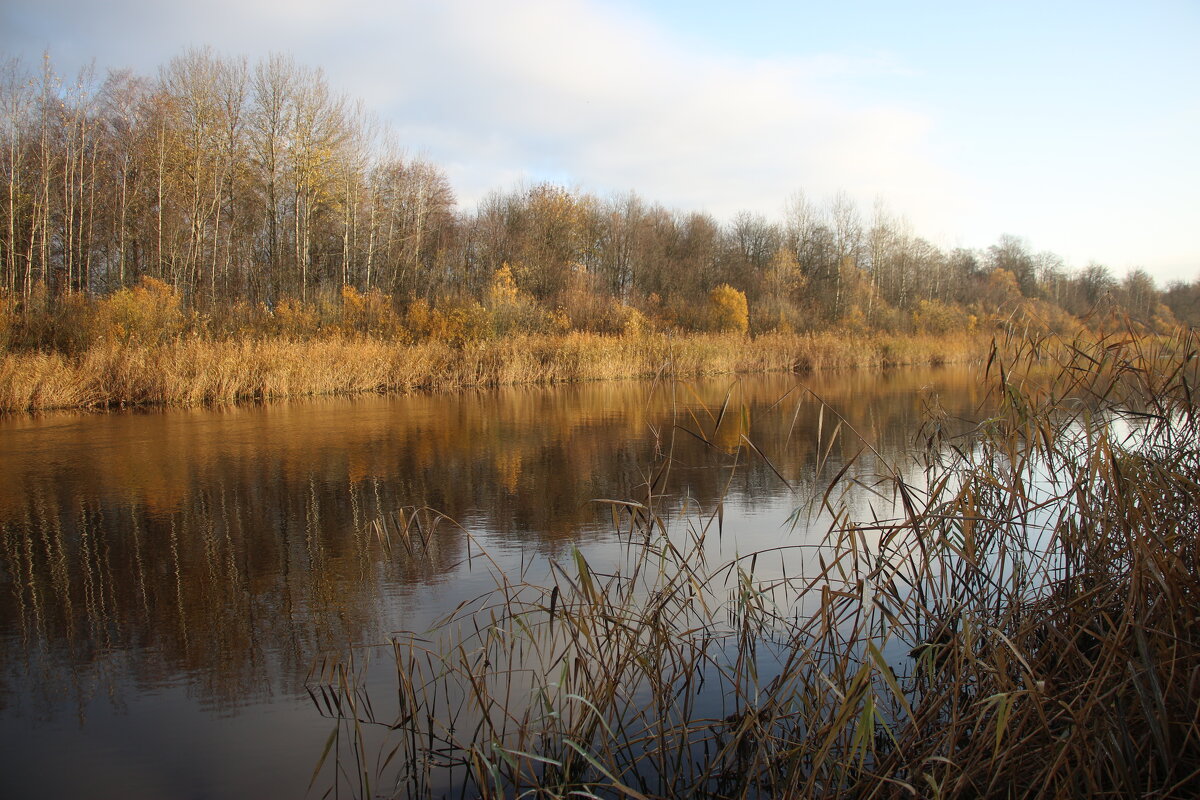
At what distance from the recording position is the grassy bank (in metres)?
15.1

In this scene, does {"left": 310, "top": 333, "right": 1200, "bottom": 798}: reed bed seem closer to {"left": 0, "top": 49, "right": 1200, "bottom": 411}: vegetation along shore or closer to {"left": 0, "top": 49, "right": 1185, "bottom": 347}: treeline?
{"left": 0, "top": 49, "right": 1200, "bottom": 411}: vegetation along shore

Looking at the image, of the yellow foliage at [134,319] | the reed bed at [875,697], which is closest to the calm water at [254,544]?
the reed bed at [875,697]

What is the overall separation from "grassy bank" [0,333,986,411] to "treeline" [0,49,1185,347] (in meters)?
1.57

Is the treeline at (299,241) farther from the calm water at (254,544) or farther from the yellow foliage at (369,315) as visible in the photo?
the calm water at (254,544)

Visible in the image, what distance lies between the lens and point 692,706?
286cm

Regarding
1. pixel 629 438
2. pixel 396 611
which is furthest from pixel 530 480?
pixel 396 611

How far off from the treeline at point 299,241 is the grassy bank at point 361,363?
1.57m

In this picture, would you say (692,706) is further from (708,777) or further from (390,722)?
(390,722)

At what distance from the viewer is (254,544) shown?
561 cm

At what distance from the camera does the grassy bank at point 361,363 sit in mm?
15055

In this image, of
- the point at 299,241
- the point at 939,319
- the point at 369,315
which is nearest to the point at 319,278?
the point at 299,241

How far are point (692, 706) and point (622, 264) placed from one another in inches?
1545

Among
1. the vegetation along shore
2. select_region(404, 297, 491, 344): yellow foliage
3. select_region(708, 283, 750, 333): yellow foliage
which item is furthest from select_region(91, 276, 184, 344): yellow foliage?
select_region(708, 283, 750, 333): yellow foliage

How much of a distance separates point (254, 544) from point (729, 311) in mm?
28762
